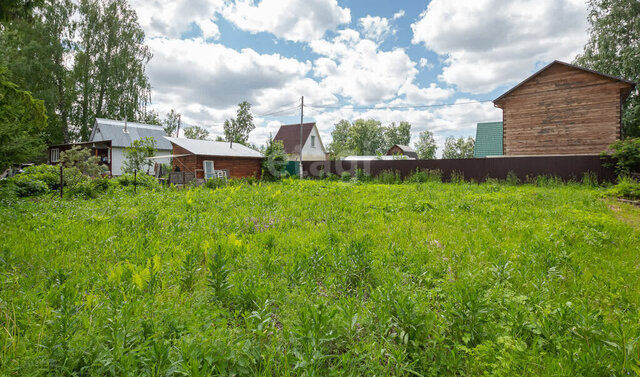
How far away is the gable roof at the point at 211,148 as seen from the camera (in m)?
20.7

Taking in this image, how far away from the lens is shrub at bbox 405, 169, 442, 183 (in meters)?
16.5

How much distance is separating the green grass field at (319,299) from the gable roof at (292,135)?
98.3 ft

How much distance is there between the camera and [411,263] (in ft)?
10.7

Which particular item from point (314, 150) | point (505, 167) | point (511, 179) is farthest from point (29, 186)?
point (314, 150)

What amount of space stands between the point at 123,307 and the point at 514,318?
9.18ft

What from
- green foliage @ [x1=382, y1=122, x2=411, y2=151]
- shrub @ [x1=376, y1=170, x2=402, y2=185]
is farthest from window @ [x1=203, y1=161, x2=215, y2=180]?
green foliage @ [x1=382, y1=122, x2=411, y2=151]

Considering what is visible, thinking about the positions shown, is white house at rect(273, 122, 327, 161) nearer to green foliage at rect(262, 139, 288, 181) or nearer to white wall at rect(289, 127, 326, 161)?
white wall at rect(289, 127, 326, 161)

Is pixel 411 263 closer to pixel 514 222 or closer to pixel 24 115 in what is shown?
pixel 514 222

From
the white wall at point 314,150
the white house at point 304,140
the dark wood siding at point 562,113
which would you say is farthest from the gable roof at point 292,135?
the dark wood siding at point 562,113

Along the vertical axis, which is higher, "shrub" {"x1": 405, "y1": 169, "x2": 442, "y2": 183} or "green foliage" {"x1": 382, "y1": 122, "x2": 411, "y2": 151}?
"green foliage" {"x1": 382, "y1": 122, "x2": 411, "y2": 151}

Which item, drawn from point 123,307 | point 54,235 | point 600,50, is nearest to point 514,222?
point 123,307

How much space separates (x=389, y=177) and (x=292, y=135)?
21.2 m

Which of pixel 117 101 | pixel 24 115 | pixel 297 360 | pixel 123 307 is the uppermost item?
pixel 117 101

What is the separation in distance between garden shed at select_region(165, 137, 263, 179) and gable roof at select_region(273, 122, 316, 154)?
34.7 feet
